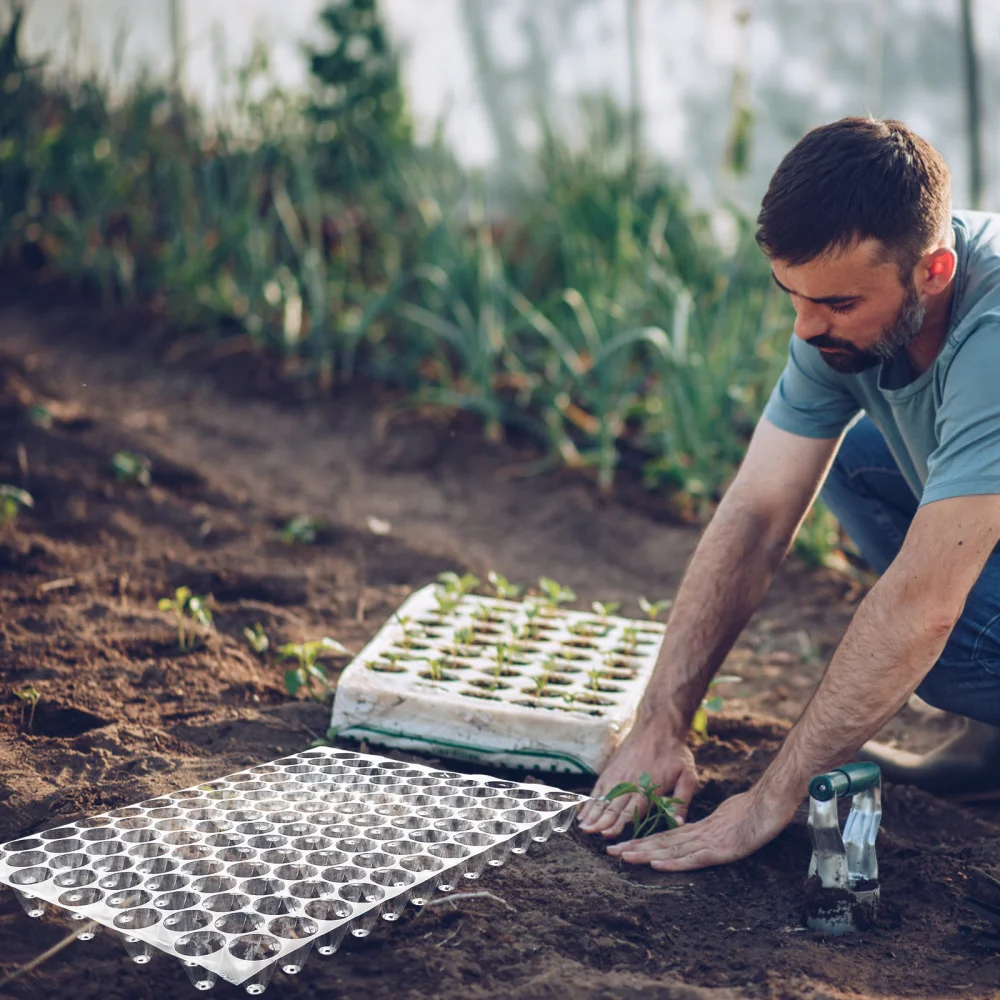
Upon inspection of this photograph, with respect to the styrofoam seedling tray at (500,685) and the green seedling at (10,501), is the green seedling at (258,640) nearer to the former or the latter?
the styrofoam seedling tray at (500,685)

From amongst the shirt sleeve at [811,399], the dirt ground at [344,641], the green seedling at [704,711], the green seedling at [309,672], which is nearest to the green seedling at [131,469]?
the dirt ground at [344,641]

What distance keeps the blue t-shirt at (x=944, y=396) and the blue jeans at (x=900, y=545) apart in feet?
0.47

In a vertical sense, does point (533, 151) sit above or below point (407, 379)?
above

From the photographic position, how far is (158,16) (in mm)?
5035

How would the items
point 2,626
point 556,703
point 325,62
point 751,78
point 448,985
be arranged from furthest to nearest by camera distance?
point 751,78, point 325,62, point 2,626, point 556,703, point 448,985

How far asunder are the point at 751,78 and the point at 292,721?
12.0 feet

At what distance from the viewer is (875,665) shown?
63.7 inches

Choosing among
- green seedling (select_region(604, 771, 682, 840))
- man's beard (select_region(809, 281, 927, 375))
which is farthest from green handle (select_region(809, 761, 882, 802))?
man's beard (select_region(809, 281, 927, 375))

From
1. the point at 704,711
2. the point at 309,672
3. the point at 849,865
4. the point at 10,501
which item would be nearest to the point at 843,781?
the point at 849,865

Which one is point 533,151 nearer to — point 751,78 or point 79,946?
point 751,78

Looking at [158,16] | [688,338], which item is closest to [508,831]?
[688,338]

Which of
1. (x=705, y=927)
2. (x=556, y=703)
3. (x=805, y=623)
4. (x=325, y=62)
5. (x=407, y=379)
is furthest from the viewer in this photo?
(x=325, y=62)

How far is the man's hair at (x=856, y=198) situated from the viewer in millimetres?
1646

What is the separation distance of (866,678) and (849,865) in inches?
9.9
